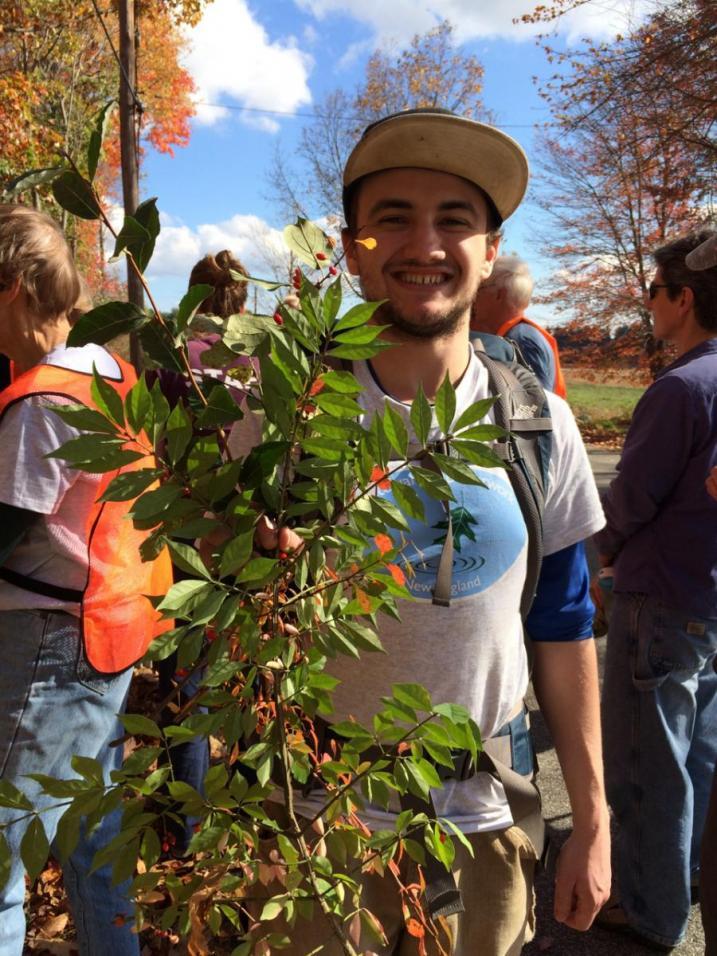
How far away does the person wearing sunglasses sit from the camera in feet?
8.59

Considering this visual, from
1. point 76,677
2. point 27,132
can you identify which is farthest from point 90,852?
point 27,132

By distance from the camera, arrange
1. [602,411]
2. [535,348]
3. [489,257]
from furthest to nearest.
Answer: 1. [602,411]
2. [535,348]
3. [489,257]

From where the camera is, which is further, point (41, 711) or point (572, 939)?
point (572, 939)

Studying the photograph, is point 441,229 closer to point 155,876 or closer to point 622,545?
point 155,876

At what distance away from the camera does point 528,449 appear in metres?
1.60

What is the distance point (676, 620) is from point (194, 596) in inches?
89.4

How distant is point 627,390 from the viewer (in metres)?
36.9

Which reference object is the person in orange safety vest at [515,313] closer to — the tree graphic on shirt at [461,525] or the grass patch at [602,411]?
the tree graphic on shirt at [461,525]

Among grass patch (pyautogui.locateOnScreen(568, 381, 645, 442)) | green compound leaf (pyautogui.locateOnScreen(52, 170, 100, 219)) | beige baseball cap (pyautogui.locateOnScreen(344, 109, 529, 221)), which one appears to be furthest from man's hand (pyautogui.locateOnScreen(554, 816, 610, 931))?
grass patch (pyautogui.locateOnScreen(568, 381, 645, 442))

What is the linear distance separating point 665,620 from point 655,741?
0.44 metres

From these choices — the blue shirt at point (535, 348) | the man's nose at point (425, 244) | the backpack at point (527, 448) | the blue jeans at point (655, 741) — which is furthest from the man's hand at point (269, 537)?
the blue shirt at point (535, 348)

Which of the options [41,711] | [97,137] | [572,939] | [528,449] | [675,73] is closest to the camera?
[97,137]

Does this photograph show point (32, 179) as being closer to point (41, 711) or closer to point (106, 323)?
point (106, 323)

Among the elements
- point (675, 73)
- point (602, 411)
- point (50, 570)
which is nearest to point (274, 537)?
point (50, 570)
